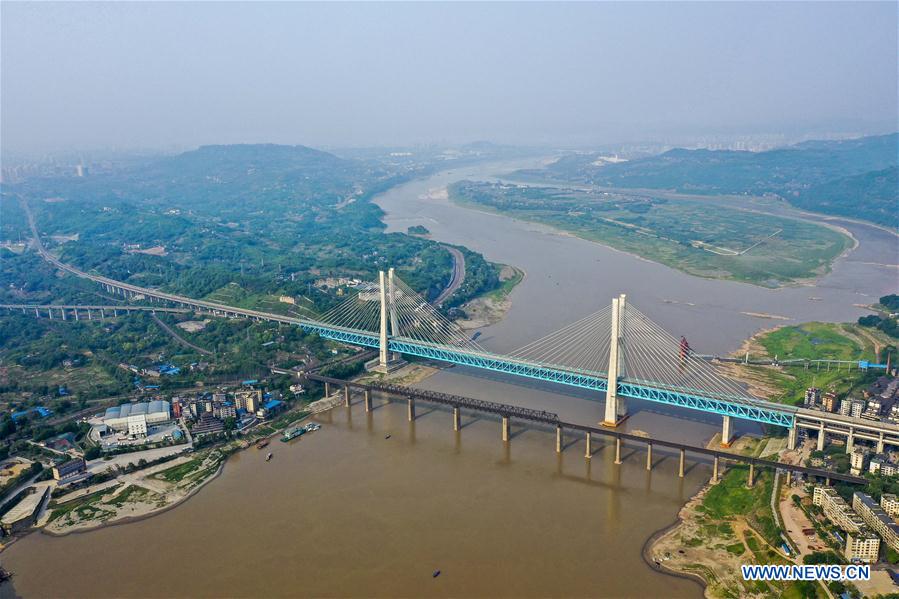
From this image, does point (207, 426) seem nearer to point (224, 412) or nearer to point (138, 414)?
point (224, 412)

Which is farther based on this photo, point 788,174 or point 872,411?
point 788,174

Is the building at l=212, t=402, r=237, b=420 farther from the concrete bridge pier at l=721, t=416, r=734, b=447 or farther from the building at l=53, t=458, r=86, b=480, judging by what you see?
the concrete bridge pier at l=721, t=416, r=734, b=447

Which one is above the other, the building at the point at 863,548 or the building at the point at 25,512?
the building at the point at 863,548

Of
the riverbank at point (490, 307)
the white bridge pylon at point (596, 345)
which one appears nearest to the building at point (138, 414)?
the white bridge pylon at point (596, 345)

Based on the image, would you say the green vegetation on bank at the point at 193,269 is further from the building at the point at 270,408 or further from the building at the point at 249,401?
the building at the point at 270,408

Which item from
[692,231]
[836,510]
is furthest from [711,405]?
[692,231]

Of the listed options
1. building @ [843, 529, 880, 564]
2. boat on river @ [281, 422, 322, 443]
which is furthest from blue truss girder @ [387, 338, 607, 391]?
building @ [843, 529, 880, 564]

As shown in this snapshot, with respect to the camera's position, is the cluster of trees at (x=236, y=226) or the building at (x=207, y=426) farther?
the cluster of trees at (x=236, y=226)
